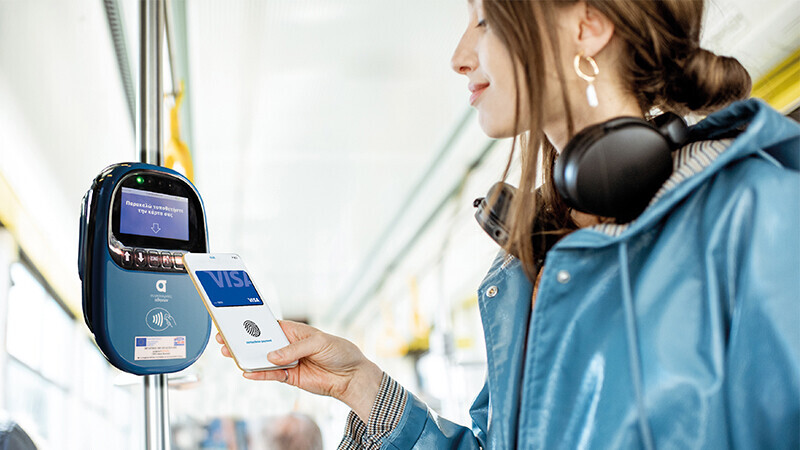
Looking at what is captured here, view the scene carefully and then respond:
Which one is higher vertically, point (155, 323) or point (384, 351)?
point (155, 323)

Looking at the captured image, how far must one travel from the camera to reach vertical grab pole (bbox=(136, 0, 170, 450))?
46.8 inches

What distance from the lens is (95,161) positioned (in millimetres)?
1519

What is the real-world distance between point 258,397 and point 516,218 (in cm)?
222

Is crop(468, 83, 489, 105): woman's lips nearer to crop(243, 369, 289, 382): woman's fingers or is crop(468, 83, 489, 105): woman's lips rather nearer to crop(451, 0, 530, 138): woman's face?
crop(451, 0, 530, 138): woman's face

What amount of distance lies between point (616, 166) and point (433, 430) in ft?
1.91

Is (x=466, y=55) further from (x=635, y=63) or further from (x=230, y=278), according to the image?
(x=230, y=278)

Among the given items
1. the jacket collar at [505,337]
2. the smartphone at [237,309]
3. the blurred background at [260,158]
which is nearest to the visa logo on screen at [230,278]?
the smartphone at [237,309]

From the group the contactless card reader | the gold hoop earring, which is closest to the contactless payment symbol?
the contactless card reader

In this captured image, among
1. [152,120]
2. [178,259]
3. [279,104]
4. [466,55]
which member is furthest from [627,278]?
[279,104]

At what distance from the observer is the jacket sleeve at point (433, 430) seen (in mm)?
1159

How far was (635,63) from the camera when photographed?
1.04 m

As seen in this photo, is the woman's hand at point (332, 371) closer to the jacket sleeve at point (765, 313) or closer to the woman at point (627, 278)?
the woman at point (627, 278)

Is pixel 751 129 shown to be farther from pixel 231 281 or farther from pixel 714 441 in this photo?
pixel 231 281


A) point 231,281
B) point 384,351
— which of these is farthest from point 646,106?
point 384,351
